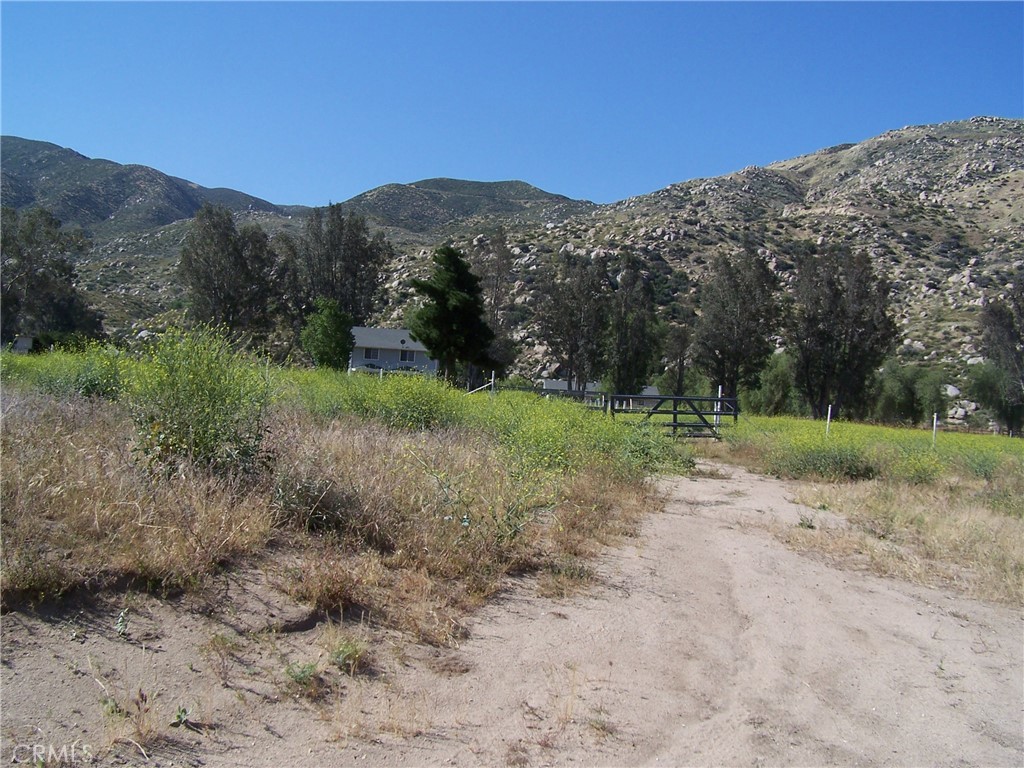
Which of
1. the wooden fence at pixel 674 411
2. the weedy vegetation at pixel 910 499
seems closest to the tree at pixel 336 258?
the wooden fence at pixel 674 411

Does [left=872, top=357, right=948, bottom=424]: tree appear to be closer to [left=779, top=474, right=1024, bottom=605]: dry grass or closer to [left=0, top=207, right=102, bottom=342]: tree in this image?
[left=779, top=474, right=1024, bottom=605]: dry grass

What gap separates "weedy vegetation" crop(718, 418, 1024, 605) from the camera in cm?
784

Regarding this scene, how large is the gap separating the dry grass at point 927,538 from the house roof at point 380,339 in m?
39.5

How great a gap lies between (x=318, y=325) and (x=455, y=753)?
4094 centimetres

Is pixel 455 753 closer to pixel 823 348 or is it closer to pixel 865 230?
pixel 823 348

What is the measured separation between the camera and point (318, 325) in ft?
139

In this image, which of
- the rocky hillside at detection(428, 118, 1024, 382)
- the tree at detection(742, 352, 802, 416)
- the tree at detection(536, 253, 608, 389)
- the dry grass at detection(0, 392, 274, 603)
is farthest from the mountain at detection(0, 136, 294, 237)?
the dry grass at detection(0, 392, 274, 603)

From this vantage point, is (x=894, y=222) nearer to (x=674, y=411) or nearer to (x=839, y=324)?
(x=839, y=324)

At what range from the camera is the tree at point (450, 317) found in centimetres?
3612

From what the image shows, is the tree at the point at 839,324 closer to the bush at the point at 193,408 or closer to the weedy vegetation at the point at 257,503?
the weedy vegetation at the point at 257,503

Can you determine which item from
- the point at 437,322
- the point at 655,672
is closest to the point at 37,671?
the point at 655,672

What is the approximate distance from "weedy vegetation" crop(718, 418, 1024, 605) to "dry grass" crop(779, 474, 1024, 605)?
0.04 feet

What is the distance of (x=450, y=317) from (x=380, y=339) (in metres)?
14.5

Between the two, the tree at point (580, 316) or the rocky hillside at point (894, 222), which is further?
the rocky hillside at point (894, 222)
